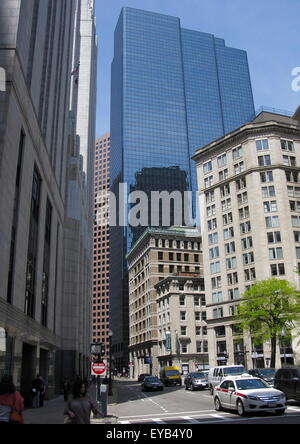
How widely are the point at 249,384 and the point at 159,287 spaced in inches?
3286

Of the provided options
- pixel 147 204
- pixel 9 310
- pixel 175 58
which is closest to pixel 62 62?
pixel 9 310

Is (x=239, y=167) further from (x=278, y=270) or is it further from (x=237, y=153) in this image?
(x=278, y=270)

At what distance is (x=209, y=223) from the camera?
267 feet

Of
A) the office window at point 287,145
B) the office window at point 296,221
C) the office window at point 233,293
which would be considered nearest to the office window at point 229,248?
the office window at point 233,293

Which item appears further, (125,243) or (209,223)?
(125,243)

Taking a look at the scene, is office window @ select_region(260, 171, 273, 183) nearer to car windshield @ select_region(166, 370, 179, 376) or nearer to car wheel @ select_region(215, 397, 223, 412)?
car windshield @ select_region(166, 370, 179, 376)

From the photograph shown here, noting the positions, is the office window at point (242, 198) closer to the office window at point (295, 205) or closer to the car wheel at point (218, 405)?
the office window at point (295, 205)

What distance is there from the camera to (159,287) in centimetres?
10150

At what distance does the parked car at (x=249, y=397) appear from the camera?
1673 cm

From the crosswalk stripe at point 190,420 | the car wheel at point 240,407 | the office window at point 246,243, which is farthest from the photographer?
the office window at point 246,243

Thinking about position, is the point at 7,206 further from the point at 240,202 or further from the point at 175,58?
the point at 175,58

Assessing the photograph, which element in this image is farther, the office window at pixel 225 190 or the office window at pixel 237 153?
the office window at pixel 225 190

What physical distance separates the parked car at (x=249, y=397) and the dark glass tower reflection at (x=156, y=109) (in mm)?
129699

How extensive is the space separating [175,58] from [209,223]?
13078 cm
